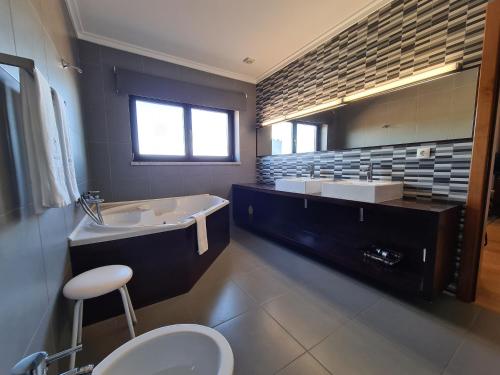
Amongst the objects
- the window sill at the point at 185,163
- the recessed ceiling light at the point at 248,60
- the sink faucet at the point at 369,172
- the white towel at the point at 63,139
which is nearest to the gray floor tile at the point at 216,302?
the white towel at the point at 63,139

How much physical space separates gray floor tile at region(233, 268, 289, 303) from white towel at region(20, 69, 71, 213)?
4.82 ft

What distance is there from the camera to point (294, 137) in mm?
3113

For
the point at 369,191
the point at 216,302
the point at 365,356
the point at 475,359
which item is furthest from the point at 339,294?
the point at 216,302

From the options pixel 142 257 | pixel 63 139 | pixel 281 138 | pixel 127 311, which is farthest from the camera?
pixel 281 138

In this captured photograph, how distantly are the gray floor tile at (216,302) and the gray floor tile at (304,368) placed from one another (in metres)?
0.50

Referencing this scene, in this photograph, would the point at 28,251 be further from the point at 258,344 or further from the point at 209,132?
the point at 209,132

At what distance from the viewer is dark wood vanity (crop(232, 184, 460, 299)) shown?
1458mm

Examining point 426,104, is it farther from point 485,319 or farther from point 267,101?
point 267,101

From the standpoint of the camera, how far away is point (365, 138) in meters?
2.19

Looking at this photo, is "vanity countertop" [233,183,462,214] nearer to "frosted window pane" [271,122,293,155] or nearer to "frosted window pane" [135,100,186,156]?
"frosted window pane" [271,122,293,155]

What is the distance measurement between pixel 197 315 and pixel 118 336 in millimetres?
494

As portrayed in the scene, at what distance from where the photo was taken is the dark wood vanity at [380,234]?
146cm

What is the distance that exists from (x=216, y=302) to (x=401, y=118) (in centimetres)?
227

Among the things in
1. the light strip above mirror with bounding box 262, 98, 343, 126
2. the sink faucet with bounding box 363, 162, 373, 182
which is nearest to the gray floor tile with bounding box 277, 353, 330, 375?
the sink faucet with bounding box 363, 162, 373, 182
